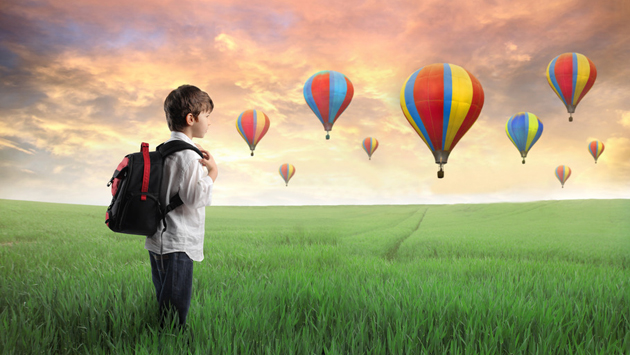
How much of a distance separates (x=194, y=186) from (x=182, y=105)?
68 cm

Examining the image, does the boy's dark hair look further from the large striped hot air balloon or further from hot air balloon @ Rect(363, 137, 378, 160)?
hot air balloon @ Rect(363, 137, 378, 160)

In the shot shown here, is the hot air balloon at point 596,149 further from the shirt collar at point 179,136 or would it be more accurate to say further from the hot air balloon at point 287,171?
the shirt collar at point 179,136

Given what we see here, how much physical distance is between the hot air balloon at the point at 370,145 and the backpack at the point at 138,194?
A: 3697cm

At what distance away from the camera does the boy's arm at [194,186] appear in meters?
2.28

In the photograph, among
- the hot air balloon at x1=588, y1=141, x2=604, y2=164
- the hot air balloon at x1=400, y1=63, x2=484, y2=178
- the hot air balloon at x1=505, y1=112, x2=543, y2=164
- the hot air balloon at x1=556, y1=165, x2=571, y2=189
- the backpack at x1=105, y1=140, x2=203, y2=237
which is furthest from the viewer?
the hot air balloon at x1=556, y1=165, x2=571, y2=189

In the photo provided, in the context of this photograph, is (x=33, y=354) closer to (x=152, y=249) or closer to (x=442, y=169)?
(x=152, y=249)

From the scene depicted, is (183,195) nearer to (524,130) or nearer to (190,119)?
(190,119)

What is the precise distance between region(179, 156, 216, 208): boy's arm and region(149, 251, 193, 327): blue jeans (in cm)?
43

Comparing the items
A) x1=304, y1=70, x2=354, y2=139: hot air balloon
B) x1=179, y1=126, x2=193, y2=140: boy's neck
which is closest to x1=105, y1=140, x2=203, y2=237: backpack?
x1=179, y1=126, x2=193, y2=140: boy's neck

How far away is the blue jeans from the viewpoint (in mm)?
2373

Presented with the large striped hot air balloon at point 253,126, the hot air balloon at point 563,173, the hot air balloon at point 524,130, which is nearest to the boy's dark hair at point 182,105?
the large striped hot air balloon at point 253,126

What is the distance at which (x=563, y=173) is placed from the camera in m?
48.5

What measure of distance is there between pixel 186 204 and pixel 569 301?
4.74m

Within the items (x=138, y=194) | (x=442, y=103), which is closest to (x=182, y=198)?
(x=138, y=194)
